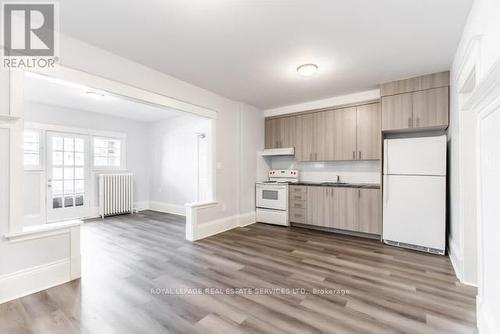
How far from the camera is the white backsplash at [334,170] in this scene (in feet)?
14.1

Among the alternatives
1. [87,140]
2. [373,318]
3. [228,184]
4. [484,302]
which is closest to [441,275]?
[484,302]

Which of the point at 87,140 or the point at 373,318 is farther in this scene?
the point at 87,140

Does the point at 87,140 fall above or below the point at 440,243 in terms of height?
above

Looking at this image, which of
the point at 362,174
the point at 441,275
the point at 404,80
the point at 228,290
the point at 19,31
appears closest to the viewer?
the point at 19,31

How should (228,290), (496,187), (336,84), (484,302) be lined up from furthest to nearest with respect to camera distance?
1. (336,84)
2. (228,290)
3. (484,302)
4. (496,187)

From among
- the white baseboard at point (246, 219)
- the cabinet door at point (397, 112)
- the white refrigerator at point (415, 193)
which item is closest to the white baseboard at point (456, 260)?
the white refrigerator at point (415, 193)

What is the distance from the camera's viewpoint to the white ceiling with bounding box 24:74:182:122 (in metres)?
3.87

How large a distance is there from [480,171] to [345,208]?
8.35 ft

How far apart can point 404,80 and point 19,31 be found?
4.65 metres

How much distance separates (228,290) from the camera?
7.34 ft

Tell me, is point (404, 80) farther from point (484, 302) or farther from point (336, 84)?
point (484, 302)

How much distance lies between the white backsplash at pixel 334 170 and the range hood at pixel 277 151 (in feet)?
1.26

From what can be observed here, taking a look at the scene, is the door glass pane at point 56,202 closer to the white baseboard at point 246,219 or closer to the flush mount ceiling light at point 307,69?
the white baseboard at point 246,219

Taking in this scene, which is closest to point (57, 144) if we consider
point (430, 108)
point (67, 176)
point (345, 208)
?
point (67, 176)
